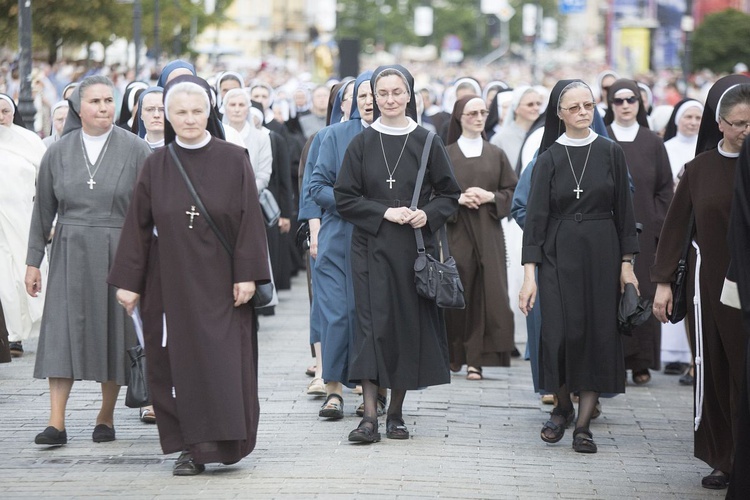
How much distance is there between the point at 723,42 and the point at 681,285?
40.2m

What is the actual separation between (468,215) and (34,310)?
339cm

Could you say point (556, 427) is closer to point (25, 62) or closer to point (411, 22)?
point (25, 62)

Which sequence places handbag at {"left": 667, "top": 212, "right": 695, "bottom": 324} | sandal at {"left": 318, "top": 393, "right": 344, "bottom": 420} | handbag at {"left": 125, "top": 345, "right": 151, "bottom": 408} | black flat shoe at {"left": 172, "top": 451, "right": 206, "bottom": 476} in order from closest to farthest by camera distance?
black flat shoe at {"left": 172, "top": 451, "right": 206, "bottom": 476}, handbag at {"left": 667, "top": 212, "right": 695, "bottom": 324}, handbag at {"left": 125, "top": 345, "right": 151, "bottom": 408}, sandal at {"left": 318, "top": 393, "right": 344, "bottom": 420}

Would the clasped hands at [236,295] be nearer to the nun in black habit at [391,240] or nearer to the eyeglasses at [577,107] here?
the nun in black habit at [391,240]

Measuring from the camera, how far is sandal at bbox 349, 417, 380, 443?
28.2 ft

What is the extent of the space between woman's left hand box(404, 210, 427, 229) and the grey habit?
5.00 feet

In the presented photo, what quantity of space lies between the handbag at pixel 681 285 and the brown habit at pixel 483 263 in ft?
11.9

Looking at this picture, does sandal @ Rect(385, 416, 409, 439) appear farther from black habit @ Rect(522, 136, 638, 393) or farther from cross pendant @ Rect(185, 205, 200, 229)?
cross pendant @ Rect(185, 205, 200, 229)


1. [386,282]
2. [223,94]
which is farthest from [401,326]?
[223,94]

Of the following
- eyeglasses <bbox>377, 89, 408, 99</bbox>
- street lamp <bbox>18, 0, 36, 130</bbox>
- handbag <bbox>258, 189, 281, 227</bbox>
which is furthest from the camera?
street lamp <bbox>18, 0, 36, 130</bbox>

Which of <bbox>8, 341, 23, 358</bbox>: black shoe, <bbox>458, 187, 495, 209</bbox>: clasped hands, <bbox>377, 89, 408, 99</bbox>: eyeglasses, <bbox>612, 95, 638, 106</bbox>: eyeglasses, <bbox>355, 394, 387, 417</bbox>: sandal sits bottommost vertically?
<bbox>8, 341, 23, 358</bbox>: black shoe

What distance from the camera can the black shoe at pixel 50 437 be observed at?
843 cm

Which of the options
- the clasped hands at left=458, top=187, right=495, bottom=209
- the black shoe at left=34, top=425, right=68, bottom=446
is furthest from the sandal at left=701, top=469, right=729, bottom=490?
the clasped hands at left=458, top=187, right=495, bottom=209

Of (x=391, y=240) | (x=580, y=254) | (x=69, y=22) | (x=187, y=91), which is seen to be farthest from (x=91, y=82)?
(x=69, y=22)
